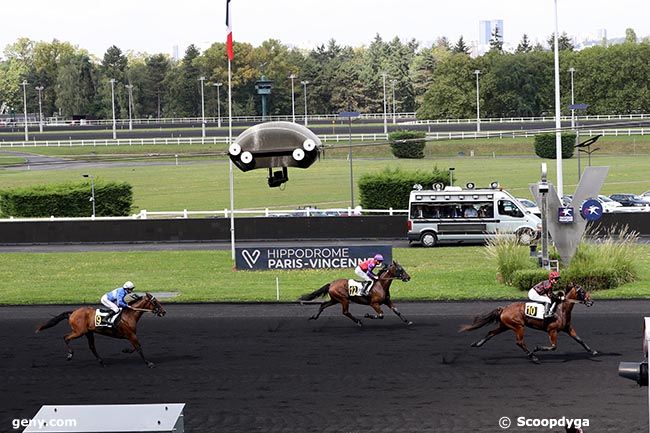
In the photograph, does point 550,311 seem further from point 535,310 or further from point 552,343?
point 552,343

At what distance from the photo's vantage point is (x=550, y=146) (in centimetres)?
7062

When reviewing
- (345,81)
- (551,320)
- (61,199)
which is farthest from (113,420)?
(345,81)

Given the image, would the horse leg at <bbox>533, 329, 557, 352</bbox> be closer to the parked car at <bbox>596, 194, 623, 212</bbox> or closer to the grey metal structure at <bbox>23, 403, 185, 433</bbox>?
the grey metal structure at <bbox>23, 403, 185, 433</bbox>

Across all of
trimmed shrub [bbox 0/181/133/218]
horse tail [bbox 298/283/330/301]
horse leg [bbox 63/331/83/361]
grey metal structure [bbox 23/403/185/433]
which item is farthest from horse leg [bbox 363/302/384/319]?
trimmed shrub [bbox 0/181/133/218]

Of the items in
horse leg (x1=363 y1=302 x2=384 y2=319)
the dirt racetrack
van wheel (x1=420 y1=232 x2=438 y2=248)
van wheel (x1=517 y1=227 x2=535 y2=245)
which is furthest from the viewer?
van wheel (x1=420 y1=232 x2=438 y2=248)

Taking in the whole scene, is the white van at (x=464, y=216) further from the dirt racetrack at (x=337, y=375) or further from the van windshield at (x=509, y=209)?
the dirt racetrack at (x=337, y=375)

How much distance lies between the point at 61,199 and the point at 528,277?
1073 inches

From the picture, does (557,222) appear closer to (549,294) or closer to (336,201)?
(549,294)

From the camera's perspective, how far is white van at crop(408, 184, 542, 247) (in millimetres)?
36438

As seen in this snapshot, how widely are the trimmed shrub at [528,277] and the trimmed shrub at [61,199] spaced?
25669 millimetres

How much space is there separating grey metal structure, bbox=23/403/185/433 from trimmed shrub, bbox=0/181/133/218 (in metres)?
42.8

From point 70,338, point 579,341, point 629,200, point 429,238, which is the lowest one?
point 429,238

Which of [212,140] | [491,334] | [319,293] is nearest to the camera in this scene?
[491,334]

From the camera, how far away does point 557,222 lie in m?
25.8
